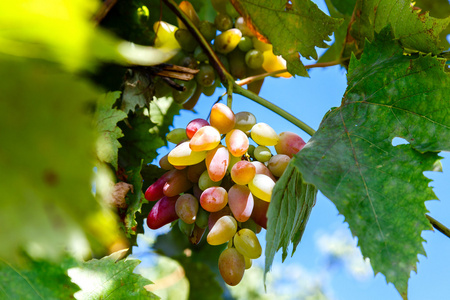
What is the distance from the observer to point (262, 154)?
593mm

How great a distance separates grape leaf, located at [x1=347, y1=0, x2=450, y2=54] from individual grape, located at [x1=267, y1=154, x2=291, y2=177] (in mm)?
244

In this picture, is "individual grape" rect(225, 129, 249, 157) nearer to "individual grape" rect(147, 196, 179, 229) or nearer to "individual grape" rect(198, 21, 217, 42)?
"individual grape" rect(147, 196, 179, 229)

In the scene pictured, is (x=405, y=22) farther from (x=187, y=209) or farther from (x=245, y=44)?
(x=187, y=209)

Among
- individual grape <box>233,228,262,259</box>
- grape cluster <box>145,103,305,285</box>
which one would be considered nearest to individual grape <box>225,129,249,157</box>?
grape cluster <box>145,103,305,285</box>

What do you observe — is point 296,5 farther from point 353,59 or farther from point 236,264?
point 236,264

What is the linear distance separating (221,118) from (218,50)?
0.78 ft

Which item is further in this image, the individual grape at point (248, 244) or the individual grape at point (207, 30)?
the individual grape at point (207, 30)

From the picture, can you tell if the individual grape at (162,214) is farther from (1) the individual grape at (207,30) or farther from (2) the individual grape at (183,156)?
(1) the individual grape at (207,30)

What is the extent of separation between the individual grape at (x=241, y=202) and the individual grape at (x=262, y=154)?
6 centimetres

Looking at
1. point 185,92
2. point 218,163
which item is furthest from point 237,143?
point 185,92

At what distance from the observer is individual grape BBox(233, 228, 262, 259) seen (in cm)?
54

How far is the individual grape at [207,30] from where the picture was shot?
0.78 metres

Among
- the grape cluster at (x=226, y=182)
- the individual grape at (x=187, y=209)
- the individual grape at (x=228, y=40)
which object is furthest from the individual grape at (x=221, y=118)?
the individual grape at (x=228, y=40)

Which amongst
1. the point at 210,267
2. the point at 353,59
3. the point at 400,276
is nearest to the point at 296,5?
the point at 353,59
